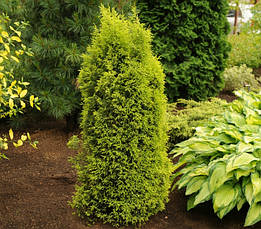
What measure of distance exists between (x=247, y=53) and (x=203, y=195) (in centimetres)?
702

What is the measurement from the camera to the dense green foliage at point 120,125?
9.14 feet

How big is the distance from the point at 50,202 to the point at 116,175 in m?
0.86

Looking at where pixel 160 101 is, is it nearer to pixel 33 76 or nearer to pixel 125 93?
pixel 125 93

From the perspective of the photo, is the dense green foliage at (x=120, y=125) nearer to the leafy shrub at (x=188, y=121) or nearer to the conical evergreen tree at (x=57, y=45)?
the leafy shrub at (x=188, y=121)

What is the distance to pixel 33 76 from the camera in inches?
189

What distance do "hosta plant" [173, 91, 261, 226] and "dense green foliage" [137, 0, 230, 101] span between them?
232cm

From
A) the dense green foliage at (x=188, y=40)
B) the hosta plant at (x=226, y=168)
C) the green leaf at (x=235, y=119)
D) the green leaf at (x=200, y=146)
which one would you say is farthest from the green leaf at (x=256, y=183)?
the dense green foliage at (x=188, y=40)

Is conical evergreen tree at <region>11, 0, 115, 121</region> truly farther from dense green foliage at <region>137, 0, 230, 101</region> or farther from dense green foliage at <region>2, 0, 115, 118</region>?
dense green foliage at <region>137, 0, 230, 101</region>

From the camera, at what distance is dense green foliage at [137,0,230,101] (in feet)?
19.5

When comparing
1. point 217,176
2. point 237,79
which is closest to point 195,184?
point 217,176

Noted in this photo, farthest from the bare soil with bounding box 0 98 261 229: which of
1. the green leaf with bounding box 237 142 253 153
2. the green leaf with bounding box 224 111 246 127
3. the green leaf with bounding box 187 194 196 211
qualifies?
the green leaf with bounding box 224 111 246 127

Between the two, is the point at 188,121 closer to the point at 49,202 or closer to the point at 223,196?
the point at 223,196

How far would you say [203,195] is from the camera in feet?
10.00

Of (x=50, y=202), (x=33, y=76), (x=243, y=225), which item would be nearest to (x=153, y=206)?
(x=243, y=225)
